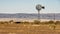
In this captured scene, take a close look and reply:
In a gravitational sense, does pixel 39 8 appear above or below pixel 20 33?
below

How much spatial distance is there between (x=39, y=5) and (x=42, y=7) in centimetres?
150

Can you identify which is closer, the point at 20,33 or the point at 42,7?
the point at 20,33

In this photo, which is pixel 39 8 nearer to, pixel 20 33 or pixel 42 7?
pixel 42 7

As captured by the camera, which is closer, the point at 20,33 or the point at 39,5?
the point at 20,33

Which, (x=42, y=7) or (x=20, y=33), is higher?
(x=20, y=33)

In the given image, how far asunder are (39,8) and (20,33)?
2125 inches

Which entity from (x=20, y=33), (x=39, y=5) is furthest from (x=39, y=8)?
(x=20, y=33)

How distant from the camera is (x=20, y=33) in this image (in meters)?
33.2

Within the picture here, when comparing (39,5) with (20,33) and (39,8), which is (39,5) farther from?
(20,33)

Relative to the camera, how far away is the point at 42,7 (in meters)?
88.3

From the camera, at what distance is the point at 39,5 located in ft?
288

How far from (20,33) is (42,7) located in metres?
55.7

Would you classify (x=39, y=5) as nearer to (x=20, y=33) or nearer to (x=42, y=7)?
(x=42, y=7)

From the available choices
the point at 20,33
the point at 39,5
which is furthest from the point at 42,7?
the point at 20,33
